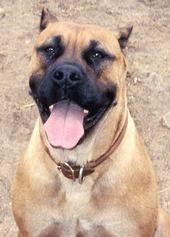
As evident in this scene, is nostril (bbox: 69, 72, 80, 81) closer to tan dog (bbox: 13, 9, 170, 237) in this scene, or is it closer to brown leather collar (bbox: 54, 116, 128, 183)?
tan dog (bbox: 13, 9, 170, 237)

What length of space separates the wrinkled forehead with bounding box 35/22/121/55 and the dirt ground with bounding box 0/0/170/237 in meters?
1.30

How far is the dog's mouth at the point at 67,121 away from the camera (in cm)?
332

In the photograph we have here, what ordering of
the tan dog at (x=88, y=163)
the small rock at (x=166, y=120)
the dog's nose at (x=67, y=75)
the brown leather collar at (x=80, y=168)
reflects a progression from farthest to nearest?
Answer: 1. the small rock at (x=166, y=120)
2. the brown leather collar at (x=80, y=168)
3. the tan dog at (x=88, y=163)
4. the dog's nose at (x=67, y=75)

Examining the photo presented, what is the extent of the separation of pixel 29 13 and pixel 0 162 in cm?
163

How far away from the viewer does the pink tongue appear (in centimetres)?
332

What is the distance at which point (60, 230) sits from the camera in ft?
12.0

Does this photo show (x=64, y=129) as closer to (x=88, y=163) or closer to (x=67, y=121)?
(x=67, y=121)

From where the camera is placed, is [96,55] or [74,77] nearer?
[74,77]

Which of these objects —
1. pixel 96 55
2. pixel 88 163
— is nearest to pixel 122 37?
pixel 96 55

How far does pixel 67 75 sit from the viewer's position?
3.23 m

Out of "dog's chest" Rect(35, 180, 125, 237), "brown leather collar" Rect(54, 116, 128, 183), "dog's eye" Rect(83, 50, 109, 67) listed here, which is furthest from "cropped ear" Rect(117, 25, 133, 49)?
"dog's chest" Rect(35, 180, 125, 237)

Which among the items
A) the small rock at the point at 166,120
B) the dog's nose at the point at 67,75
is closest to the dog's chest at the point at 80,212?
the dog's nose at the point at 67,75

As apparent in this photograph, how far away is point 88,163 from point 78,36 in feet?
1.90

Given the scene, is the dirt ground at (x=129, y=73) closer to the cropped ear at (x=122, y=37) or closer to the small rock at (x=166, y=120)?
the small rock at (x=166, y=120)
